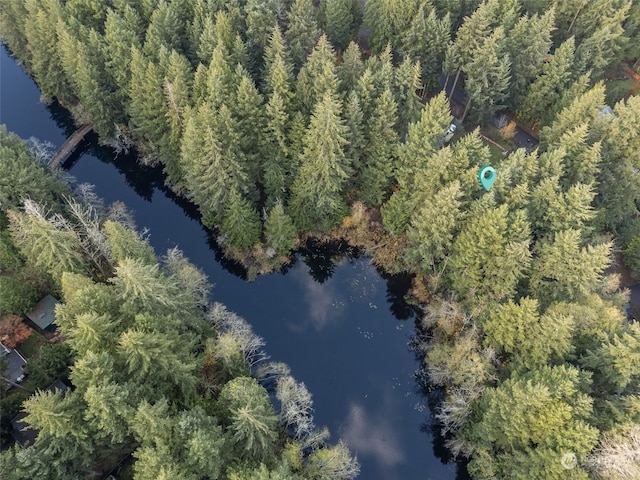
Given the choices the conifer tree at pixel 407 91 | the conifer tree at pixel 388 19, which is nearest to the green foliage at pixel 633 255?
the conifer tree at pixel 407 91

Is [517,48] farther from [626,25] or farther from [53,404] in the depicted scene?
[53,404]

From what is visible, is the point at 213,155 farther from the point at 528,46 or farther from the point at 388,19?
the point at 528,46

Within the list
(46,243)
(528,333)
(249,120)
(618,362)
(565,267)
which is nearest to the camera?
(618,362)

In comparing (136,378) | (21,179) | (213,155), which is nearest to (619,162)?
(213,155)

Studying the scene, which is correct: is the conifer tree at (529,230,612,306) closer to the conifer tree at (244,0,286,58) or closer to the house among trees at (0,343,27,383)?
the conifer tree at (244,0,286,58)

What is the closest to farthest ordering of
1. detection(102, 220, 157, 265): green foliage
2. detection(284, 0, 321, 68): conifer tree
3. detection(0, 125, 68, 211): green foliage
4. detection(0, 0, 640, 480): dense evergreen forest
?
detection(0, 0, 640, 480): dense evergreen forest
detection(102, 220, 157, 265): green foliage
detection(0, 125, 68, 211): green foliage
detection(284, 0, 321, 68): conifer tree

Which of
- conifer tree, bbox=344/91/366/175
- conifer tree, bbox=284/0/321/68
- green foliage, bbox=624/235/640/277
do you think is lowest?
green foliage, bbox=624/235/640/277

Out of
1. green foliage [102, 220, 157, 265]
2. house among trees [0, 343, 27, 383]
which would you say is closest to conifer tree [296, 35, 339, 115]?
green foliage [102, 220, 157, 265]

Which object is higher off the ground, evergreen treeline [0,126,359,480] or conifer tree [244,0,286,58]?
conifer tree [244,0,286,58]
